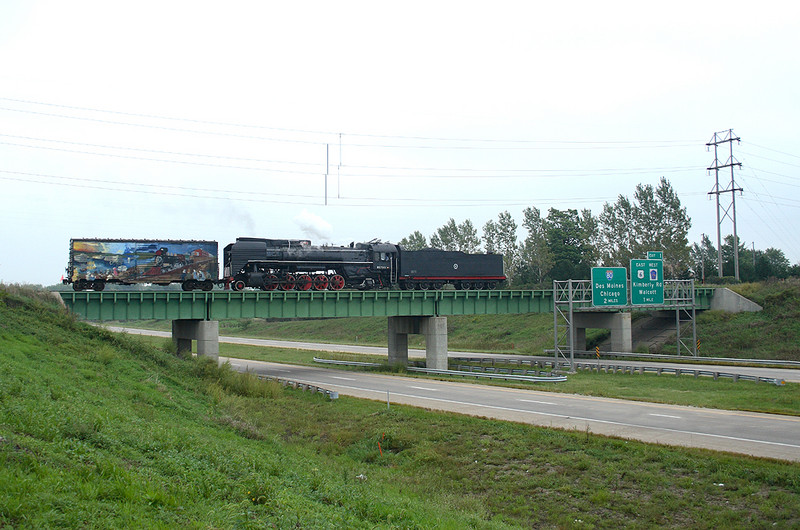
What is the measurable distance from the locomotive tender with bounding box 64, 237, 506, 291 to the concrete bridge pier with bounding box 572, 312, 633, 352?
A: 29.5 feet

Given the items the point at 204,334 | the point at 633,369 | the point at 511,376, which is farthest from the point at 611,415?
the point at 204,334

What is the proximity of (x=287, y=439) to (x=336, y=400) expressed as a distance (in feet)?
22.0

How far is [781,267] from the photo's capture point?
2908 inches

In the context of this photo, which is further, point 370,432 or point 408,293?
point 408,293

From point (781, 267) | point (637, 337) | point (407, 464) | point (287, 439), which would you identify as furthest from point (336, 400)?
point (781, 267)

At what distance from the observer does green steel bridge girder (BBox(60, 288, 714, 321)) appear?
125 feet

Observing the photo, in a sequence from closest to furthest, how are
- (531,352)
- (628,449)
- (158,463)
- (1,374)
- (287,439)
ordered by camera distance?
(158,463) < (1,374) < (628,449) < (287,439) < (531,352)

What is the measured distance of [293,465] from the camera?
631 inches

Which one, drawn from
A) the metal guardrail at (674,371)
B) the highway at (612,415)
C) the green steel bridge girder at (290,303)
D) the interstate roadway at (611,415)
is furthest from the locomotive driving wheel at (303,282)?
the metal guardrail at (674,371)

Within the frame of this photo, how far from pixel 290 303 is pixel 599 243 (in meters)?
56.1

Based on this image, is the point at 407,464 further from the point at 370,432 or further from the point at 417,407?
the point at 417,407

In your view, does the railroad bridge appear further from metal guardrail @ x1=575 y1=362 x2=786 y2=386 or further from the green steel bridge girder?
metal guardrail @ x1=575 y1=362 x2=786 y2=386

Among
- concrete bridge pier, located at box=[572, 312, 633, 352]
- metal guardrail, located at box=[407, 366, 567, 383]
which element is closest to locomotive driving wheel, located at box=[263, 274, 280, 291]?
metal guardrail, located at box=[407, 366, 567, 383]

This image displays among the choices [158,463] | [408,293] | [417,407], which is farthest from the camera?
[408,293]
